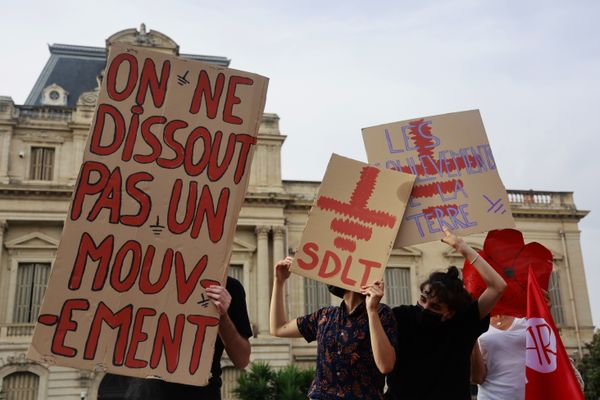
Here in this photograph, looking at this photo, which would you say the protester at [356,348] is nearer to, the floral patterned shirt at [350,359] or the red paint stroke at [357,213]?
the floral patterned shirt at [350,359]

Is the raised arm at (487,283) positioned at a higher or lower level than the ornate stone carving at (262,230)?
lower

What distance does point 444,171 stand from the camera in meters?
4.48

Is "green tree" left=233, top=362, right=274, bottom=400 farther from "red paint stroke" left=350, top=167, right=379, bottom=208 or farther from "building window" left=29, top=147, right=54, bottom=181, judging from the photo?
"red paint stroke" left=350, top=167, right=379, bottom=208

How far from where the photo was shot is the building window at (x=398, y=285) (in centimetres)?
2556

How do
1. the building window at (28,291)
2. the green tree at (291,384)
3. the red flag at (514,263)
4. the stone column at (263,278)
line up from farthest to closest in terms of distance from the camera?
1. the stone column at (263,278)
2. the building window at (28,291)
3. the green tree at (291,384)
4. the red flag at (514,263)

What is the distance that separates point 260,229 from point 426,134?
1999 cm

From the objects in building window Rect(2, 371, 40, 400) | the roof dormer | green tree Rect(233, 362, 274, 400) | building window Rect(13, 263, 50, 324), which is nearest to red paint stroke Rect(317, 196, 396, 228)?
A: green tree Rect(233, 362, 274, 400)

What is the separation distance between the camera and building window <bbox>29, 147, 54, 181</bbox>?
23.5m

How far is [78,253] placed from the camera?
3.38 meters

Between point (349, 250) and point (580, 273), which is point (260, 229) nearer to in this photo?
point (580, 273)

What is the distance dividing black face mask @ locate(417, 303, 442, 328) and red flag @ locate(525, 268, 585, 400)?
854mm

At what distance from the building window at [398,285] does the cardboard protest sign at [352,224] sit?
21773 millimetres

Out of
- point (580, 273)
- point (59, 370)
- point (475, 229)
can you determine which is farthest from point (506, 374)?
point (580, 273)

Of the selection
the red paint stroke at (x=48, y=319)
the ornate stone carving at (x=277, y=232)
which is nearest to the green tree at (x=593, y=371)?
the ornate stone carving at (x=277, y=232)
